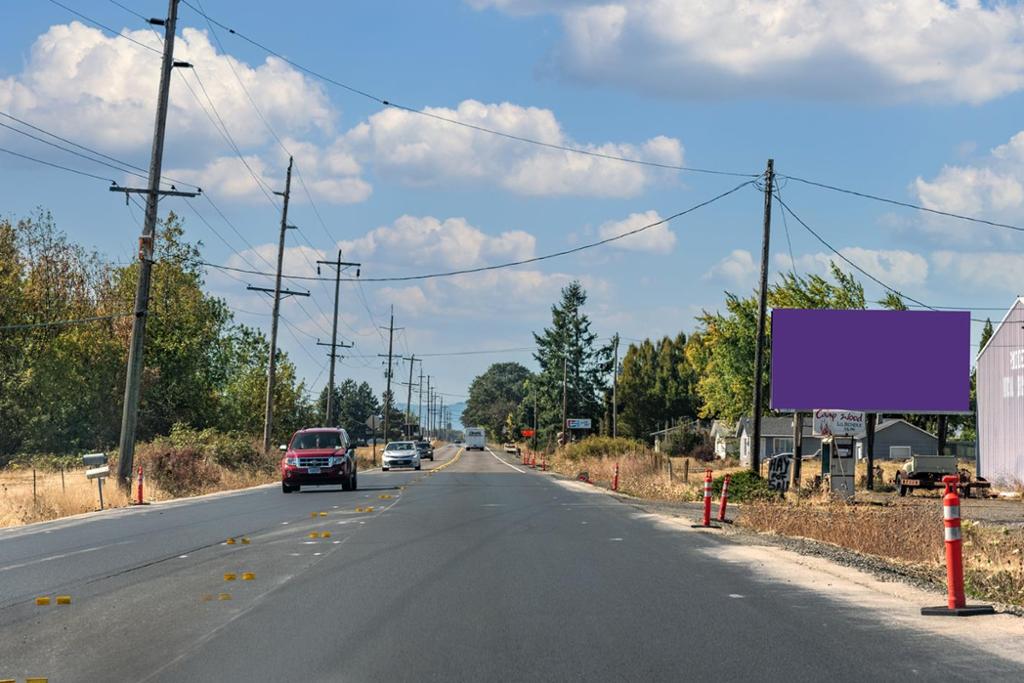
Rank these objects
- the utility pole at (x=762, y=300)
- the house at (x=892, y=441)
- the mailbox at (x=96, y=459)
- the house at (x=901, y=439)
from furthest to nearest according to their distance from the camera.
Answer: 1. the house at (x=901, y=439)
2. the house at (x=892, y=441)
3. the utility pole at (x=762, y=300)
4. the mailbox at (x=96, y=459)

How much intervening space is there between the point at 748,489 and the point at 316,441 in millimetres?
13312

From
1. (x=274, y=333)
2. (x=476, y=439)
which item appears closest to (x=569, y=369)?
(x=476, y=439)

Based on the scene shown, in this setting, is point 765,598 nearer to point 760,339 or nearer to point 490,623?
point 490,623

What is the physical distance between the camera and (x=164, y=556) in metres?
16.4

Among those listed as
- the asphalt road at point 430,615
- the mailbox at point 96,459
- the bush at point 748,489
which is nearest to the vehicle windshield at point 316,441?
the mailbox at point 96,459

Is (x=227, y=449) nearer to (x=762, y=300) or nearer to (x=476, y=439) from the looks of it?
(x=762, y=300)

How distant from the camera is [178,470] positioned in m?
40.1

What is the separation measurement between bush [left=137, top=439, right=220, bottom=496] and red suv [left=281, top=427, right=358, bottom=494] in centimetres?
362

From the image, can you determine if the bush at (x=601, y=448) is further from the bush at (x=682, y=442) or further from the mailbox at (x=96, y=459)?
the mailbox at (x=96, y=459)

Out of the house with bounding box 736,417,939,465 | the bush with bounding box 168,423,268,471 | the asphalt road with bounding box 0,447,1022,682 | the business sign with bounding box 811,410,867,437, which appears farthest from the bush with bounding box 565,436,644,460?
the asphalt road with bounding box 0,447,1022,682

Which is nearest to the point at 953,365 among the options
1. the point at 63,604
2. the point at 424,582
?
the point at 424,582

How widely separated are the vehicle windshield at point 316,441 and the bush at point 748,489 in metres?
11.9

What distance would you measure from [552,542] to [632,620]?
8.34m

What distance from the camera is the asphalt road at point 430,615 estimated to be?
8.38m
